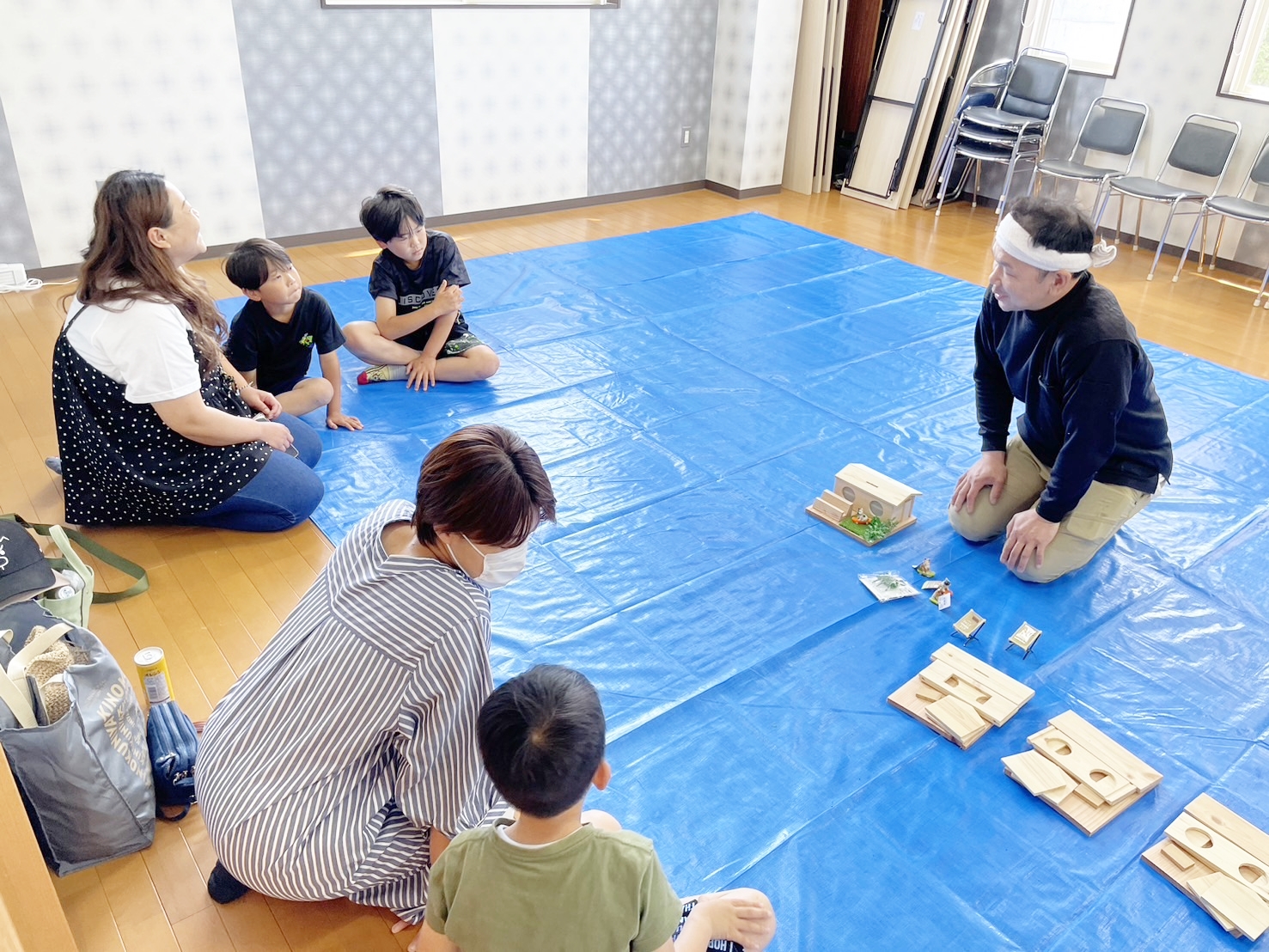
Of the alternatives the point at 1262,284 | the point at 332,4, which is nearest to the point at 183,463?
the point at 332,4

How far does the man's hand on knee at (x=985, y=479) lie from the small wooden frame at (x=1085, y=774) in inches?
35.8

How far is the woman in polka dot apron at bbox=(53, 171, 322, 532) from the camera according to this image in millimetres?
2424

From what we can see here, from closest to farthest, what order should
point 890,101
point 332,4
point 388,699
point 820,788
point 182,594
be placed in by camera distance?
point 388,699
point 820,788
point 182,594
point 332,4
point 890,101

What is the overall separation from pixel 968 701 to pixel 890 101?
5.77 meters

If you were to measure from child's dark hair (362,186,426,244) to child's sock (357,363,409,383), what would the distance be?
1.95ft

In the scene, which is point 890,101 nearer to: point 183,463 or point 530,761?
point 183,463

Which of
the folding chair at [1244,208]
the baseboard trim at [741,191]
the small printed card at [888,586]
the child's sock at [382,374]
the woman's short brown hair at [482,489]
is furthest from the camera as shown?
the baseboard trim at [741,191]

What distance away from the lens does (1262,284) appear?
211 inches

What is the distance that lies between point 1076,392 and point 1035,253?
0.41m

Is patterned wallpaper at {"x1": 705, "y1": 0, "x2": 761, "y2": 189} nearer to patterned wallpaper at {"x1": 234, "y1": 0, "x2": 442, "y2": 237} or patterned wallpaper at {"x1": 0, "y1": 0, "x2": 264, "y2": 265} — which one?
patterned wallpaper at {"x1": 234, "y1": 0, "x2": 442, "y2": 237}

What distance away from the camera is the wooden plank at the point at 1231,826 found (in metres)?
2.01

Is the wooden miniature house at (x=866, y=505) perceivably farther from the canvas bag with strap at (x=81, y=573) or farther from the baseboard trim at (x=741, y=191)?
the baseboard trim at (x=741, y=191)

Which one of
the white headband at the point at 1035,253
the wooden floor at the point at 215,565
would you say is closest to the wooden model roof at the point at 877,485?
the white headband at the point at 1035,253

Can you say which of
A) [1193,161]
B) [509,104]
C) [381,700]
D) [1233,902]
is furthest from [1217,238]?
[381,700]
